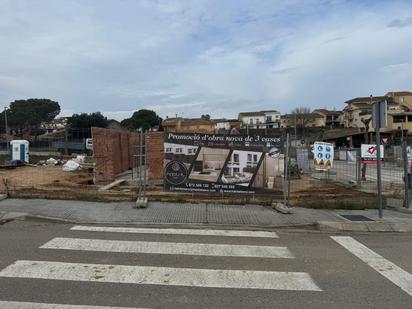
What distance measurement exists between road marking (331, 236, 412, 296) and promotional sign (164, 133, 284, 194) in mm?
3735

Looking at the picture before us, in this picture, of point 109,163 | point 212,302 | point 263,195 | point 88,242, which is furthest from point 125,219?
point 109,163

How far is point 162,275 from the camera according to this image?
5.87m

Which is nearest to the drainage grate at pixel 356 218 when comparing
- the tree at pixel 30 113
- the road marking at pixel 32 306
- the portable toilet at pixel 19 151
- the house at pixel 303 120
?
the road marking at pixel 32 306

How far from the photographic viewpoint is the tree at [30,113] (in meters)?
106

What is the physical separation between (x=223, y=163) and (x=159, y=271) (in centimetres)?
631

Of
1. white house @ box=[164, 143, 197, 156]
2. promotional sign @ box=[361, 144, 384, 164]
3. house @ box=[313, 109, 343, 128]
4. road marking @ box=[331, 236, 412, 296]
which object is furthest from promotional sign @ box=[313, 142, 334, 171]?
house @ box=[313, 109, 343, 128]

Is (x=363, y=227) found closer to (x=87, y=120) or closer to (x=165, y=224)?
(x=165, y=224)

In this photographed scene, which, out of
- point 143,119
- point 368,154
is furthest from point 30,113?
point 368,154

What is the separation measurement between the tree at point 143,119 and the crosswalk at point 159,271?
3575 inches

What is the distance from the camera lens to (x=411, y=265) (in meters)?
6.69

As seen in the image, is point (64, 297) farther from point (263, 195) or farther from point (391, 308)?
point (263, 195)

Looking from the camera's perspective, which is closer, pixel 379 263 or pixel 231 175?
pixel 379 263

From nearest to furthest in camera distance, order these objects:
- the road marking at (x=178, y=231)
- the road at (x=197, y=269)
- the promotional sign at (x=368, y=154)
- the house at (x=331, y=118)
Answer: the road at (x=197, y=269) < the road marking at (x=178, y=231) < the promotional sign at (x=368, y=154) < the house at (x=331, y=118)

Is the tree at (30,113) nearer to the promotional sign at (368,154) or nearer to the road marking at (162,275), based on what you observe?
the promotional sign at (368,154)
